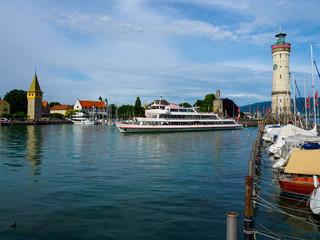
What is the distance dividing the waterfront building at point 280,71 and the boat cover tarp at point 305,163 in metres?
71.0

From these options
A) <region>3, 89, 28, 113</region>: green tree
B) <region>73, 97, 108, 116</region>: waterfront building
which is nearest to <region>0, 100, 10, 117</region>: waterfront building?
<region>3, 89, 28, 113</region>: green tree

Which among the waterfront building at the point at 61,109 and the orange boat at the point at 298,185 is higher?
the waterfront building at the point at 61,109

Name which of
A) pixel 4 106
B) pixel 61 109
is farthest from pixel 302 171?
pixel 61 109

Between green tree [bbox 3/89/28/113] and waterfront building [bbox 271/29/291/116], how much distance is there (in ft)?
365

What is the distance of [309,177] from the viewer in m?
12.4

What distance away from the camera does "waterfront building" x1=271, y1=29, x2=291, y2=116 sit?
3108 inches

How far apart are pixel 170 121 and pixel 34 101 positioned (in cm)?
8285

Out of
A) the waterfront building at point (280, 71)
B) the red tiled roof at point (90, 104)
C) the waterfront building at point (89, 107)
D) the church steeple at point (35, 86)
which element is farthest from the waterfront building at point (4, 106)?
the waterfront building at point (280, 71)

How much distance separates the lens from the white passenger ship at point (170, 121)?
57594mm

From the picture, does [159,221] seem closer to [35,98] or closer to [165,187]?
[165,187]

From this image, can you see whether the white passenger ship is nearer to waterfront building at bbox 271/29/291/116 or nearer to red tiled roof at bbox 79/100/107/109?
waterfront building at bbox 271/29/291/116

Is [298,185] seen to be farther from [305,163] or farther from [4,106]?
[4,106]

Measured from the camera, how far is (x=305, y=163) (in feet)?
41.4

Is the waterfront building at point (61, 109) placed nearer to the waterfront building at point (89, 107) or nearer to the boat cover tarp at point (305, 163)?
the waterfront building at point (89, 107)
